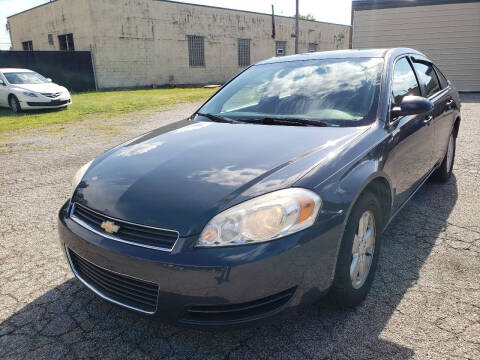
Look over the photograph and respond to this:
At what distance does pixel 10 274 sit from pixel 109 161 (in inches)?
48.4

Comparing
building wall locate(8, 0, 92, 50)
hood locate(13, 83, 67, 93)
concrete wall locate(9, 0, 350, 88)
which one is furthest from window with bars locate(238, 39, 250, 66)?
hood locate(13, 83, 67, 93)

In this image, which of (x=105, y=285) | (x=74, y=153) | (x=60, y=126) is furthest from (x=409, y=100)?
(x=60, y=126)

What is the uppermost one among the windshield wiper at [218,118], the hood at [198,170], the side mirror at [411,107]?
the side mirror at [411,107]

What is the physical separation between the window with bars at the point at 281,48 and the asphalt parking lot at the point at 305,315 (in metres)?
29.3

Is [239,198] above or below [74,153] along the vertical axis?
above

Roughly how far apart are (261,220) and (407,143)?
171 cm

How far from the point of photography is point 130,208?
2.02 meters

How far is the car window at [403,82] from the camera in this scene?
305 centimetres

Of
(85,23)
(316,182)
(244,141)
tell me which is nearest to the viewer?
(316,182)

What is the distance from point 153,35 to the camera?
2352 cm

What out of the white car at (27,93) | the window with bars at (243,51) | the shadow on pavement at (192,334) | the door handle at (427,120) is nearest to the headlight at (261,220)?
the shadow on pavement at (192,334)

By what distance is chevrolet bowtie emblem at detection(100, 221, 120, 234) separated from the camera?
2004 mm

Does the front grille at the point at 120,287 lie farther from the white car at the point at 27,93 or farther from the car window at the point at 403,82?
the white car at the point at 27,93

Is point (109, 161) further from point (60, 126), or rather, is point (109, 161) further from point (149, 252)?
point (60, 126)
